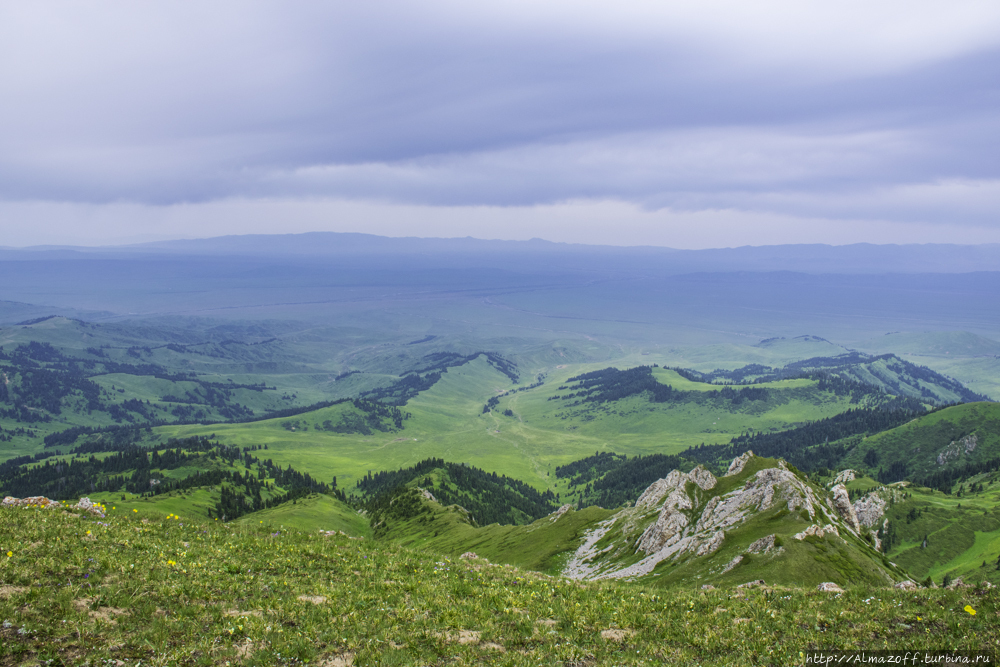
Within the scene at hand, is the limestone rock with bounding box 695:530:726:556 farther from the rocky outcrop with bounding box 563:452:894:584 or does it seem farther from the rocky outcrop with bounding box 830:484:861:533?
the rocky outcrop with bounding box 830:484:861:533

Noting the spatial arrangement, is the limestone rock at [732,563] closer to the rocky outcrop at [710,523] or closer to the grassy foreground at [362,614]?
the rocky outcrop at [710,523]

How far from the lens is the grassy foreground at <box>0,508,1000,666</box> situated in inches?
592

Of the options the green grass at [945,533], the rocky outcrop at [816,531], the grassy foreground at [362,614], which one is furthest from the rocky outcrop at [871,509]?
the grassy foreground at [362,614]

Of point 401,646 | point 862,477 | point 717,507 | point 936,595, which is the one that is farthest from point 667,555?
point 862,477

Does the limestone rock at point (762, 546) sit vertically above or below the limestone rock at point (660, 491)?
above

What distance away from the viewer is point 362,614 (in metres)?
18.3

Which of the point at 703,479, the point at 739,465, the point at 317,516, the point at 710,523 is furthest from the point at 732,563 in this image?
the point at 317,516

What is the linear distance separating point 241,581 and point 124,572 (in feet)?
13.1

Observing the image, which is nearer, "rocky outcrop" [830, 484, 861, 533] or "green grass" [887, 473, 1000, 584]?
"rocky outcrop" [830, 484, 861, 533]

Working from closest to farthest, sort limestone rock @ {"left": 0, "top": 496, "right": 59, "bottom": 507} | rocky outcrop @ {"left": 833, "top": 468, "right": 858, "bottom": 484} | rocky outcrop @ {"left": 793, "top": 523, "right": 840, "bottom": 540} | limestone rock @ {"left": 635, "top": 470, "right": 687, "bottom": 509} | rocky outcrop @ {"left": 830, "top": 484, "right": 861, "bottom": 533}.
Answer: limestone rock @ {"left": 0, "top": 496, "right": 59, "bottom": 507} < rocky outcrop @ {"left": 793, "top": 523, "right": 840, "bottom": 540} < rocky outcrop @ {"left": 830, "top": 484, "right": 861, "bottom": 533} < limestone rock @ {"left": 635, "top": 470, "right": 687, "bottom": 509} < rocky outcrop @ {"left": 833, "top": 468, "right": 858, "bottom": 484}

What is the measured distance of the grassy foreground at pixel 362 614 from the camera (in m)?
15.0

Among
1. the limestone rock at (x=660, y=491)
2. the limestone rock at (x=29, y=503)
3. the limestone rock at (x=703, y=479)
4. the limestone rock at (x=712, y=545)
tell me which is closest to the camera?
the limestone rock at (x=29, y=503)

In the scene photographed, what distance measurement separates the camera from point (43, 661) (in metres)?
12.8

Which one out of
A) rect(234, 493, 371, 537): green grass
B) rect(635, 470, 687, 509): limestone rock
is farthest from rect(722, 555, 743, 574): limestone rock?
rect(234, 493, 371, 537): green grass
